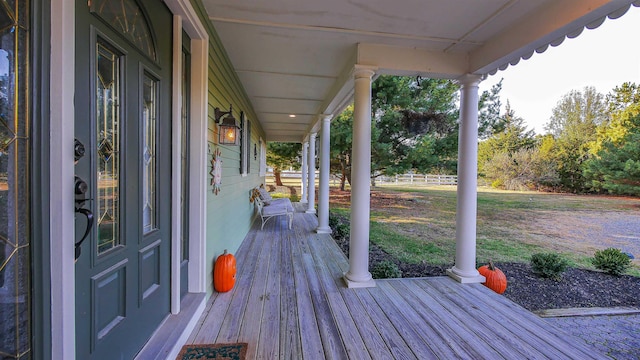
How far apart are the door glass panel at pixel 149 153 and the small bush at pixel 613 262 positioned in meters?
6.03

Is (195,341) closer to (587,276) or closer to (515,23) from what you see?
(515,23)

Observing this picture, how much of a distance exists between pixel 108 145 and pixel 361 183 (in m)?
2.22

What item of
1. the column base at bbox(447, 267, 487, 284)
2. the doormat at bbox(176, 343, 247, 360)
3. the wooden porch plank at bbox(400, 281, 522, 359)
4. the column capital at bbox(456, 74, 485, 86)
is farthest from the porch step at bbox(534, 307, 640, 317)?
the doormat at bbox(176, 343, 247, 360)

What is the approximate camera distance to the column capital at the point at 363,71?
8.85 ft

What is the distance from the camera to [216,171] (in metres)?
2.57

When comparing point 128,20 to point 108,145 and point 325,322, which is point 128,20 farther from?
point 325,322

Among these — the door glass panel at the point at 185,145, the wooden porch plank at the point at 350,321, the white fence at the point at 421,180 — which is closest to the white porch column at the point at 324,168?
the wooden porch plank at the point at 350,321

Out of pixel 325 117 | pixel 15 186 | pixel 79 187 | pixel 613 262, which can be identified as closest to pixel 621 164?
pixel 613 262

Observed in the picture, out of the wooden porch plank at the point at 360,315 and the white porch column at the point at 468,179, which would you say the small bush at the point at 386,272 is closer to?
the wooden porch plank at the point at 360,315

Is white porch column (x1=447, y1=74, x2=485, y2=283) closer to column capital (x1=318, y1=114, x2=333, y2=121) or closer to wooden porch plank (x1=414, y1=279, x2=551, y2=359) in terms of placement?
wooden porch plank (x1=414, y1=279, x2=551, y2=359)

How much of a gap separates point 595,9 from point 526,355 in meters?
2.40

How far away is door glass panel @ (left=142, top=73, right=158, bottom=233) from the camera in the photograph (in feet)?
5.04

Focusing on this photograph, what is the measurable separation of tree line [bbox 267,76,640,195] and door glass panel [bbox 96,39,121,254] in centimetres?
286

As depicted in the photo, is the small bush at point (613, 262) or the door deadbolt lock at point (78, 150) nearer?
the door deadbolt lock at point (78, 150)
